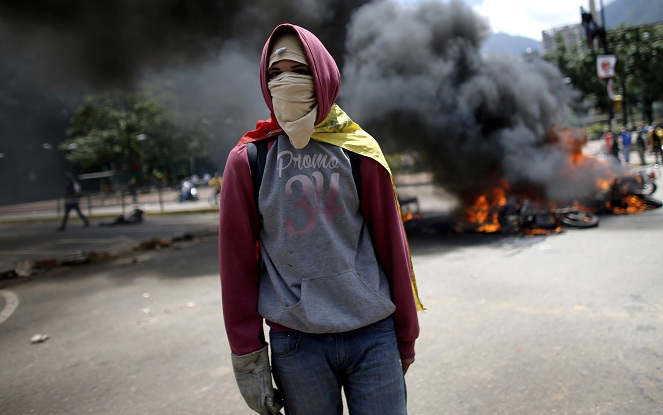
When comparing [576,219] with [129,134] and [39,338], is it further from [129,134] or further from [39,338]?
[129,134]

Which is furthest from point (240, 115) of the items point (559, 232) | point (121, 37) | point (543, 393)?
point (543, 393)

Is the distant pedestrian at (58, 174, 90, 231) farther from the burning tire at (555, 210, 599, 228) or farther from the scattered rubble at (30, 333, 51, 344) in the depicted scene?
the burning tire at (555, 210, 599, 228)

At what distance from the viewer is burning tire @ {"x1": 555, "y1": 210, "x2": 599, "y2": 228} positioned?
6.93m

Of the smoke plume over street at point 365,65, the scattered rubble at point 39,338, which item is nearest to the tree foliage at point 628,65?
the smoke plume over street at point 365,65

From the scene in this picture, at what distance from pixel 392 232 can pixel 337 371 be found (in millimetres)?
421

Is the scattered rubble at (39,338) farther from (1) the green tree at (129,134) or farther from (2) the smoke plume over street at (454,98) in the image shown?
(1) the green tree at (129,134)

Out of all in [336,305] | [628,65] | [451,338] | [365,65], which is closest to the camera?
[336,305]

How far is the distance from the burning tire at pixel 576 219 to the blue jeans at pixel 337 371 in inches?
259

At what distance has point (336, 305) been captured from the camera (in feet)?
4.22

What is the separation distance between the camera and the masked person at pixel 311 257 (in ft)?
4.24

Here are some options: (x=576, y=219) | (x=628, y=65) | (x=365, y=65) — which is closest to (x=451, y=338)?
(x=576, y=219)

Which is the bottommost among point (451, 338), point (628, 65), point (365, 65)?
point (451, 338)

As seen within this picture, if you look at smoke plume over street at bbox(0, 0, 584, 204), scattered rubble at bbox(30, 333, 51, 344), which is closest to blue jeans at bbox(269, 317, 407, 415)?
scattered rubble at bbox(30, 333, 51, 344)

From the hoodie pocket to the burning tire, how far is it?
6603mm
